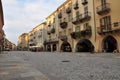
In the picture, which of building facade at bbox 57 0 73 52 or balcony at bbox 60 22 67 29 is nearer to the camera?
building facade at bbox 57 0 73 52

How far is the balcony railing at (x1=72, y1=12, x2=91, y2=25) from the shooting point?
1423 inches

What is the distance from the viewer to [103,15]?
1246 inches

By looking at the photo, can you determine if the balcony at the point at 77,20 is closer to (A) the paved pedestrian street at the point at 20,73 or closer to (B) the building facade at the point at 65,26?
(B) the building facade at the point at 65,26

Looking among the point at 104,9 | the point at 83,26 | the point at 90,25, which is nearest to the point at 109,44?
the point at 90,25

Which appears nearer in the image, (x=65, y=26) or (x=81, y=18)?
(x=81, y=18)

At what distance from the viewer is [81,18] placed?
1502 inches

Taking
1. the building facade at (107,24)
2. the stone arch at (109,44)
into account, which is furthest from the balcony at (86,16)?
the stone arch at (109,44)

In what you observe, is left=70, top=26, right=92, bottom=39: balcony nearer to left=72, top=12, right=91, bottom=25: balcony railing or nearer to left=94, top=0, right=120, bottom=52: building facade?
left=72, top=12, right=91, bottom=25: balcony railing

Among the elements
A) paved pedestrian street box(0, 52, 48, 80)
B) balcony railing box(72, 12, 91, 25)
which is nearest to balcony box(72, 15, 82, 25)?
balcony railing box(72, 12, 91, 25)

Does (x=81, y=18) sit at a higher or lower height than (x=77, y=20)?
higher

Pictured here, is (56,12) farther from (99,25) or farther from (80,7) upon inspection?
(99,25)

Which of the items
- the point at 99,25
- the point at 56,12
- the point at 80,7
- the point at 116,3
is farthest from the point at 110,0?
the point at 56,12

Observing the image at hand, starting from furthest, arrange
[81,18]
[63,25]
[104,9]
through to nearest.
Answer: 1. [63,25]
2. [81,18]
3. [104,9]

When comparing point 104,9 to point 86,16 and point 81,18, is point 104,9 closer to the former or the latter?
point 86,16
